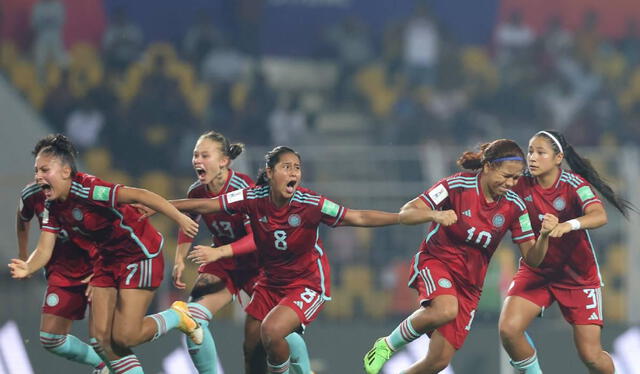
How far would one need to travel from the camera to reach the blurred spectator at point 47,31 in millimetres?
14695

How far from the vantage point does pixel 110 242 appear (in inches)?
260

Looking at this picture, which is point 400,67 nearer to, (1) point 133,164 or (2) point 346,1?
Answer: (2) point 346,1

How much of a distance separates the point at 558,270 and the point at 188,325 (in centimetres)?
239

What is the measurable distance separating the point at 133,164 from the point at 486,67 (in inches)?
197

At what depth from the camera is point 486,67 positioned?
48.9 feet

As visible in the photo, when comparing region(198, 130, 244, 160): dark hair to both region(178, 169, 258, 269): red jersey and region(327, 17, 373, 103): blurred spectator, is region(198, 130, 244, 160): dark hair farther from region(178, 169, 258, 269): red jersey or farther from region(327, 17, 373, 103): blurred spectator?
region(327, 17, 373, 103): blurred spectator

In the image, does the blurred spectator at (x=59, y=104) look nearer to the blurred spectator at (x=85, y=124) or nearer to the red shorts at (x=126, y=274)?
the blurred spectator at (x=85, y=124)

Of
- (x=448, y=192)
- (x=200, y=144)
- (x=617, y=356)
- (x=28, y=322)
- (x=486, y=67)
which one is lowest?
(x=617, y=356)

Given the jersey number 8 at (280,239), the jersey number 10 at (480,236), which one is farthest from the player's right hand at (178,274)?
the jersey number 10 at (480,236)

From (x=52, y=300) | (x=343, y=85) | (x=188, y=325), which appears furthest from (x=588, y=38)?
(x=52, y=300)

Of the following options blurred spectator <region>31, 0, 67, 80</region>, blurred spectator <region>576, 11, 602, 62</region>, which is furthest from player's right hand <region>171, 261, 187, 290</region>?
blurred spectator <region>576, 11, 602, 62</region>

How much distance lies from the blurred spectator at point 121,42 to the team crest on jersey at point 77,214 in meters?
8.15

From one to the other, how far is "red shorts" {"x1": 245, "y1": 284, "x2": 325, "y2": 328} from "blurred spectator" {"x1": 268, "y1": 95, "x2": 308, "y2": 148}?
22.5ft

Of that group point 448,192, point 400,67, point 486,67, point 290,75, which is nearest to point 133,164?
point 290,75
